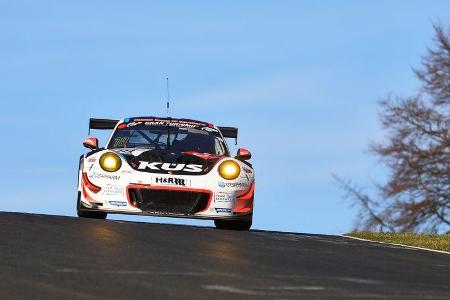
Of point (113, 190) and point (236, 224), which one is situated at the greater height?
point (113, 190)

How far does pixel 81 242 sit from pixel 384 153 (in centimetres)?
3040

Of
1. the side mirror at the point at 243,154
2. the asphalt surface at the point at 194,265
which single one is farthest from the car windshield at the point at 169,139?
the asphalt surface at the point at 194,265

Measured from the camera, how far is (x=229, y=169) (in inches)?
608

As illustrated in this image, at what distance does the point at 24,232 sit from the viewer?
1259 cm

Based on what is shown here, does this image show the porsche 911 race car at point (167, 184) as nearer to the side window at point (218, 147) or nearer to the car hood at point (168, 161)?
the car hood at point (168, 161)

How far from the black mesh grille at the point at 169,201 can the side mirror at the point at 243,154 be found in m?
1.21

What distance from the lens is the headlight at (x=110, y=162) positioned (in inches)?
602

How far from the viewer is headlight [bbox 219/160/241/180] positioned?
1536cm

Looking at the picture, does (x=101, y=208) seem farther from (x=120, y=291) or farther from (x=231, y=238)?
(x=120, y=291)

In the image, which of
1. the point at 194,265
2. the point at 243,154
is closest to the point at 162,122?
the point at 243,154

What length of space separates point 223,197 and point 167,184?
2.51 ft

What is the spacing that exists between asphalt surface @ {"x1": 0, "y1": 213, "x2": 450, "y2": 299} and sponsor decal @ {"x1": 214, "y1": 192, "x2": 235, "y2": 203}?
Answer: 2.39ft

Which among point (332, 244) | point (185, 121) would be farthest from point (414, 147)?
point (332, 244)

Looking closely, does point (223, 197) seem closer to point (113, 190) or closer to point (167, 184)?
point (167, 184)
